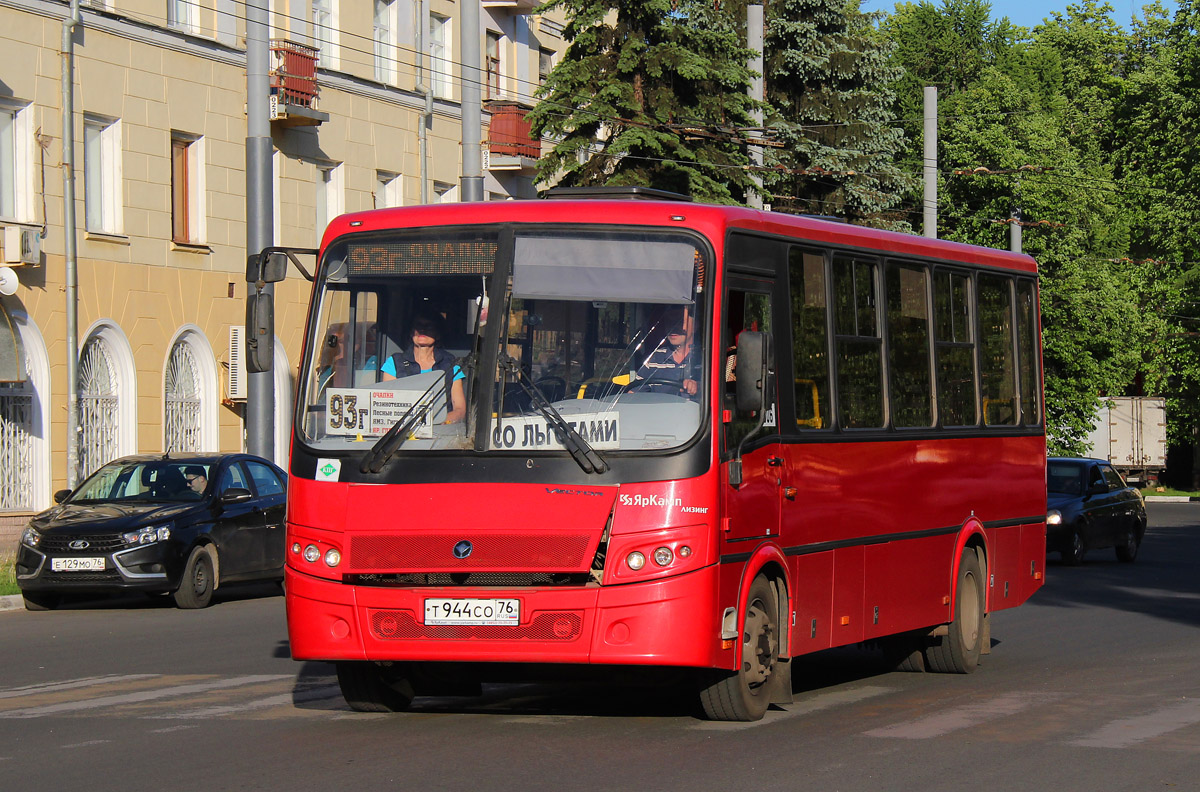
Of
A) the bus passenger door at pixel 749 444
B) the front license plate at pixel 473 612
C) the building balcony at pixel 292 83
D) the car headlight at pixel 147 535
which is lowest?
the car headlight at pixel 147 535

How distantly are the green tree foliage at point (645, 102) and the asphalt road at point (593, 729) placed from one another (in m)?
19.3

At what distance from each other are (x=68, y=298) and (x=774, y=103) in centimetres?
2636

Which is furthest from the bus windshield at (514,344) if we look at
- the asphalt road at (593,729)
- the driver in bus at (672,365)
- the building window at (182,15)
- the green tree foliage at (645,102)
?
the green tree foliage at (645,102)

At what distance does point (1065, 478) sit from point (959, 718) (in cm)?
1873

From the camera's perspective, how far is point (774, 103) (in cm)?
5069

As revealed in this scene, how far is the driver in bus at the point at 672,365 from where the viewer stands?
9516 mm

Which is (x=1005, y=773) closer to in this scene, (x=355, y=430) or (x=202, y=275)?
(x=355, y=430)

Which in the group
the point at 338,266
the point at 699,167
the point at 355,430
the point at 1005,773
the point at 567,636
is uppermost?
the point at 699,167

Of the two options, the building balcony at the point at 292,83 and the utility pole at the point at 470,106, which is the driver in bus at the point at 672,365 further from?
the building balcony at the point at 292,83

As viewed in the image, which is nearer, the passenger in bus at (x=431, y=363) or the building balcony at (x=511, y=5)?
the passenger in bus at (x=431, y=363)

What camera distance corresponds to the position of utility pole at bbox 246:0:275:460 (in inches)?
966

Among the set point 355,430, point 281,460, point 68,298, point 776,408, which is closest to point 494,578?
point 355,430

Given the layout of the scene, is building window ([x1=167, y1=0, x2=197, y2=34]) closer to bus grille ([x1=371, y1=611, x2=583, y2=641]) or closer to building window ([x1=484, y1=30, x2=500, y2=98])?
building window ([x1=484, y1=30, x2=500, y2=98])

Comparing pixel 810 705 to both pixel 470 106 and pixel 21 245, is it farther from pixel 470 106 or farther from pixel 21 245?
pixel 21 245
